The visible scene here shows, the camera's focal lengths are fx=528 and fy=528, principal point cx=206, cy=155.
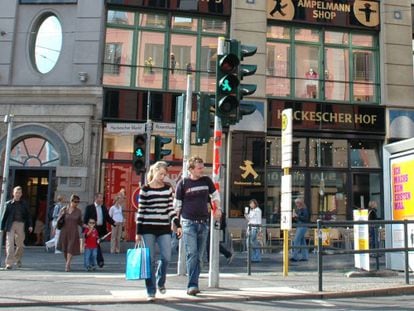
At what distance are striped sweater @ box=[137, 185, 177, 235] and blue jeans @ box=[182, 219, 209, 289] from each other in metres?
0.35

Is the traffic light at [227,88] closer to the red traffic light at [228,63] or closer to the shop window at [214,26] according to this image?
the red traffic light at [228,63]

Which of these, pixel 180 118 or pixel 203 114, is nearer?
pixel 203 114

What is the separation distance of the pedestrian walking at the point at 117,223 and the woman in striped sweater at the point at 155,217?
9555 millimetres

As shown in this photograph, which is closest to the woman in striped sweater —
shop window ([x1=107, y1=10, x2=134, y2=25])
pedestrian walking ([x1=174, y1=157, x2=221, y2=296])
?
pedestrian walking ([x1=174, y1=157, x2=221, y2=296])

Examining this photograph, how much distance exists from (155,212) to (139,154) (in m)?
6.61

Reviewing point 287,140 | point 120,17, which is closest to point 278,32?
point 120,17

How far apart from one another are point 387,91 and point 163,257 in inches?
592

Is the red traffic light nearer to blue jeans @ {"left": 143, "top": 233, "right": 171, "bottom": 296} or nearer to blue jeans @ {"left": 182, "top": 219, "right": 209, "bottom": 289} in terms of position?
blue jeans @ {"left": 182, "top": 219, "right": 209, "bottom": 289}

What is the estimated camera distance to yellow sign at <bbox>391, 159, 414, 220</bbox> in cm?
1050

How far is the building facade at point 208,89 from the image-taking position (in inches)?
707

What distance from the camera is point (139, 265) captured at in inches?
272

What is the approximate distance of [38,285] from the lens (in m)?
8.92

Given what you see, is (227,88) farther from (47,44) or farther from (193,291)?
(47,44)

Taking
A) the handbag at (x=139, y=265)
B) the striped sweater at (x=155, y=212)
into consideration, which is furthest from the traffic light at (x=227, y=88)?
the handbag at (x=139, y=265)
